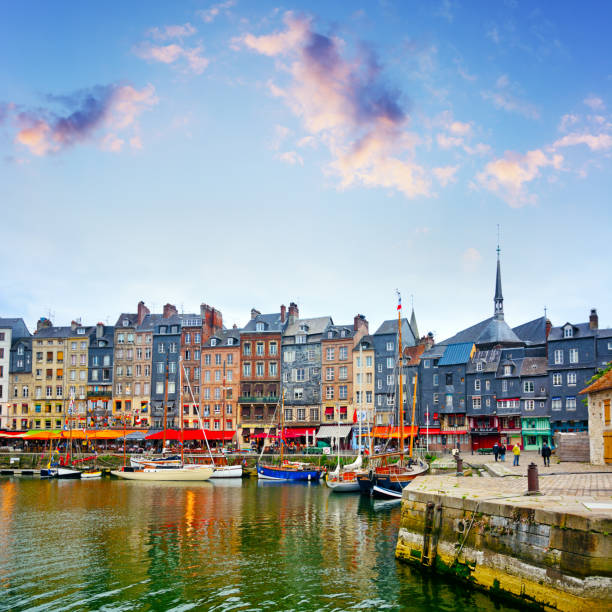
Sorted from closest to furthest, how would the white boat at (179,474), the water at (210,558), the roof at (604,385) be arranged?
1. the water at (210,558)
2. the roof at (604,385)
3. the white boat at (179,474)

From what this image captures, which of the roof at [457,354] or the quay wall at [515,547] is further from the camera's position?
the roof at [457,354]

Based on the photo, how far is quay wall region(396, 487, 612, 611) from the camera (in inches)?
534

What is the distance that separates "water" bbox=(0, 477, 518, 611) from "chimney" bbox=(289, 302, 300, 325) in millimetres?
44490

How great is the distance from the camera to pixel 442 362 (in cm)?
7519

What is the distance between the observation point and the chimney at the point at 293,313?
85625mm

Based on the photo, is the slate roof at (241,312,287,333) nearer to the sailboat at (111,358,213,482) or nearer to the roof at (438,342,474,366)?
the roof at (438,342,474,366)

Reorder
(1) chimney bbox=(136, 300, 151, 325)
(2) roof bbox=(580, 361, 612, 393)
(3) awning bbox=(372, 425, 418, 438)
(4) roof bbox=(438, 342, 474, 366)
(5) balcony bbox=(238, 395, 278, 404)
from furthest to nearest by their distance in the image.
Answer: (1) chimney bbox=(136, 300, 151, 325), (5) balcony bbox=(238, 395, 278, 404), (4) roof bbox=(438, 342, 474, 366), (3) awning bbox=(372, 425, 418, 438), (2) roof bbox=(580, 361, 612, 393)

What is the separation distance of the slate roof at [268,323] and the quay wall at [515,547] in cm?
6295

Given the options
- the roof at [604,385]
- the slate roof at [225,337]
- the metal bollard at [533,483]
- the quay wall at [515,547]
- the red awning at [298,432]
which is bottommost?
the red awning at [298,432]

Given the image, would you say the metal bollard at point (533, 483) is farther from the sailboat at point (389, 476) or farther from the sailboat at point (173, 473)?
the sailboat at point (173, 473)

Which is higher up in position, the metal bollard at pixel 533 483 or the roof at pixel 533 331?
the roof at pixel 533 331

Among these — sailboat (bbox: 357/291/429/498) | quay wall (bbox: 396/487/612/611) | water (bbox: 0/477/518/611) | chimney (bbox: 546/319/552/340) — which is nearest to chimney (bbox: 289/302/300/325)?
chimney (bbox: 546/319/552/340)

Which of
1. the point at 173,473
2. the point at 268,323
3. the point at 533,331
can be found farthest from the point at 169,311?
the point at 533,331

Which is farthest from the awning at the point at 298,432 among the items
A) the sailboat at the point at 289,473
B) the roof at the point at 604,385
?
the roof at the point at 604,385
